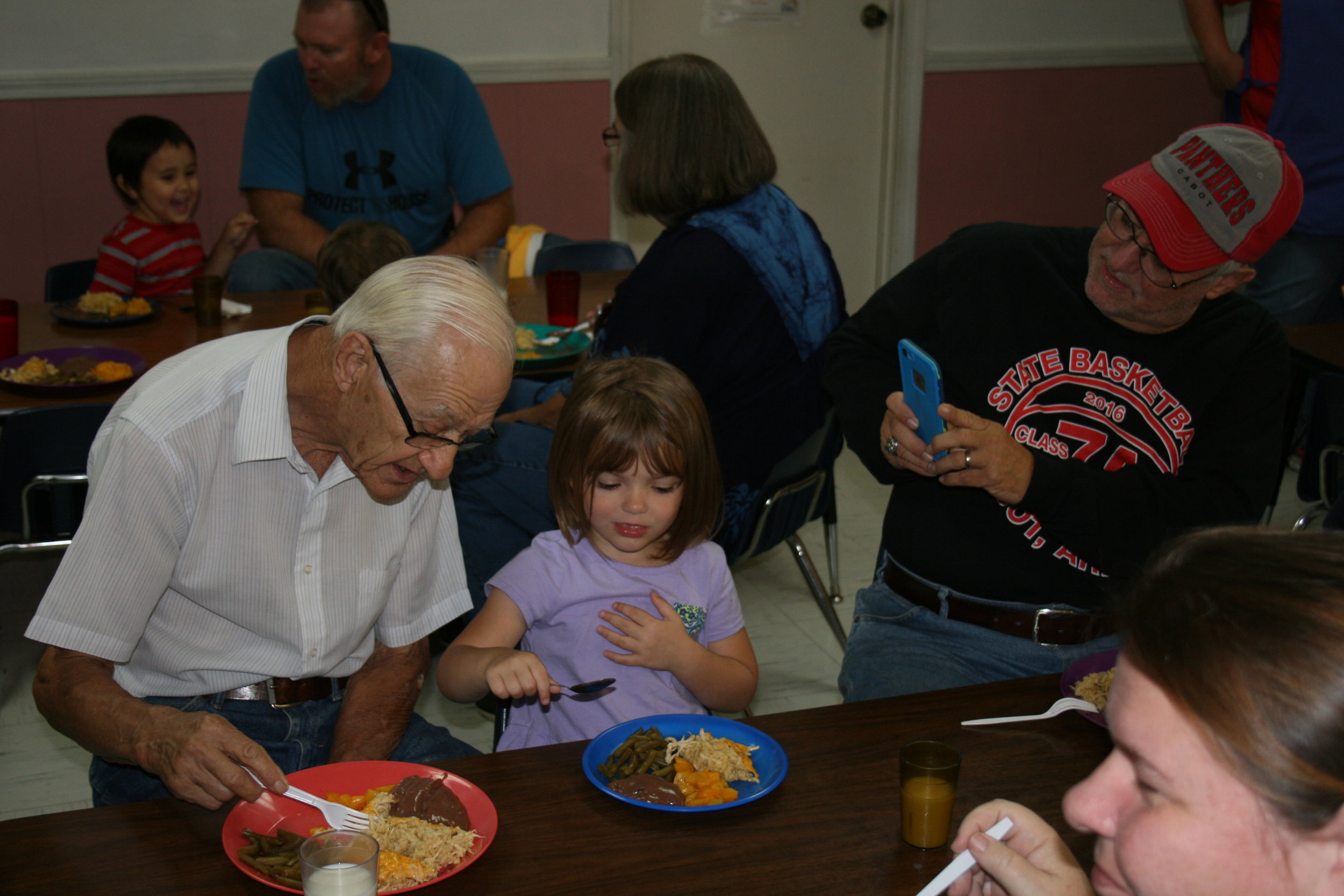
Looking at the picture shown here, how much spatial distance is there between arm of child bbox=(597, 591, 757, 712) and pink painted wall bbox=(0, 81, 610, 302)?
13.3 feet

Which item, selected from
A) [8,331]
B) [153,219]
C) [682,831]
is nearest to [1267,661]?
[682,831]

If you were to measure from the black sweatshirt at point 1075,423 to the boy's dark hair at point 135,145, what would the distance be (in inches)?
121

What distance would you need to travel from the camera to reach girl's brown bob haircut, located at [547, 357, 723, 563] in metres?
1.84

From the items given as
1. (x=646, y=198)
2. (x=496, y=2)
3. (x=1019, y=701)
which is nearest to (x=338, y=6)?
(x=496, y=2)

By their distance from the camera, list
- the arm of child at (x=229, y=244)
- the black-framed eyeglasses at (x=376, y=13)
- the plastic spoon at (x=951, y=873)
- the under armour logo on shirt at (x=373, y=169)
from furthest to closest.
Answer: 1. the under armour logo on shirt at (x=373, y=169)
2. the black-framed eyeglasses at (x=376, y=13)
3. the arm of child at (x=229, y=244)
4. the plastic spoon at (x=951, y=873)

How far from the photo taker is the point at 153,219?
4.07 metres

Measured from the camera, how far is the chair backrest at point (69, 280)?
12.9 ft

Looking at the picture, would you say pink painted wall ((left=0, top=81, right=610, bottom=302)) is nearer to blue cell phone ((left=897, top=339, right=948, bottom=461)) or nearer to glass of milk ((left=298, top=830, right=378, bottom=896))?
blue cell phone ((left=897, top=339, right=948, bottom=461))

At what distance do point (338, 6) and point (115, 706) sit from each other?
121 inches

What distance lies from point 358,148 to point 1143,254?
307 centimetres

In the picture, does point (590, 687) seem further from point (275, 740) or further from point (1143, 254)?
point (1143, 254)

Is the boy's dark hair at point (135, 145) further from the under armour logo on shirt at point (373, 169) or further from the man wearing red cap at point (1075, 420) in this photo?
the man wearing red cap at point (1075, 420)

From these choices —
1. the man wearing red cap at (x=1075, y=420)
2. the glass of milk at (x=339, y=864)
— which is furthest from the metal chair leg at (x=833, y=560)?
the glass of milk at (x=339, y=864)

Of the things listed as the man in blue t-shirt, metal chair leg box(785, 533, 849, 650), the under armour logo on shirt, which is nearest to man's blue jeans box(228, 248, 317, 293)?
the man in blue t-shirt
